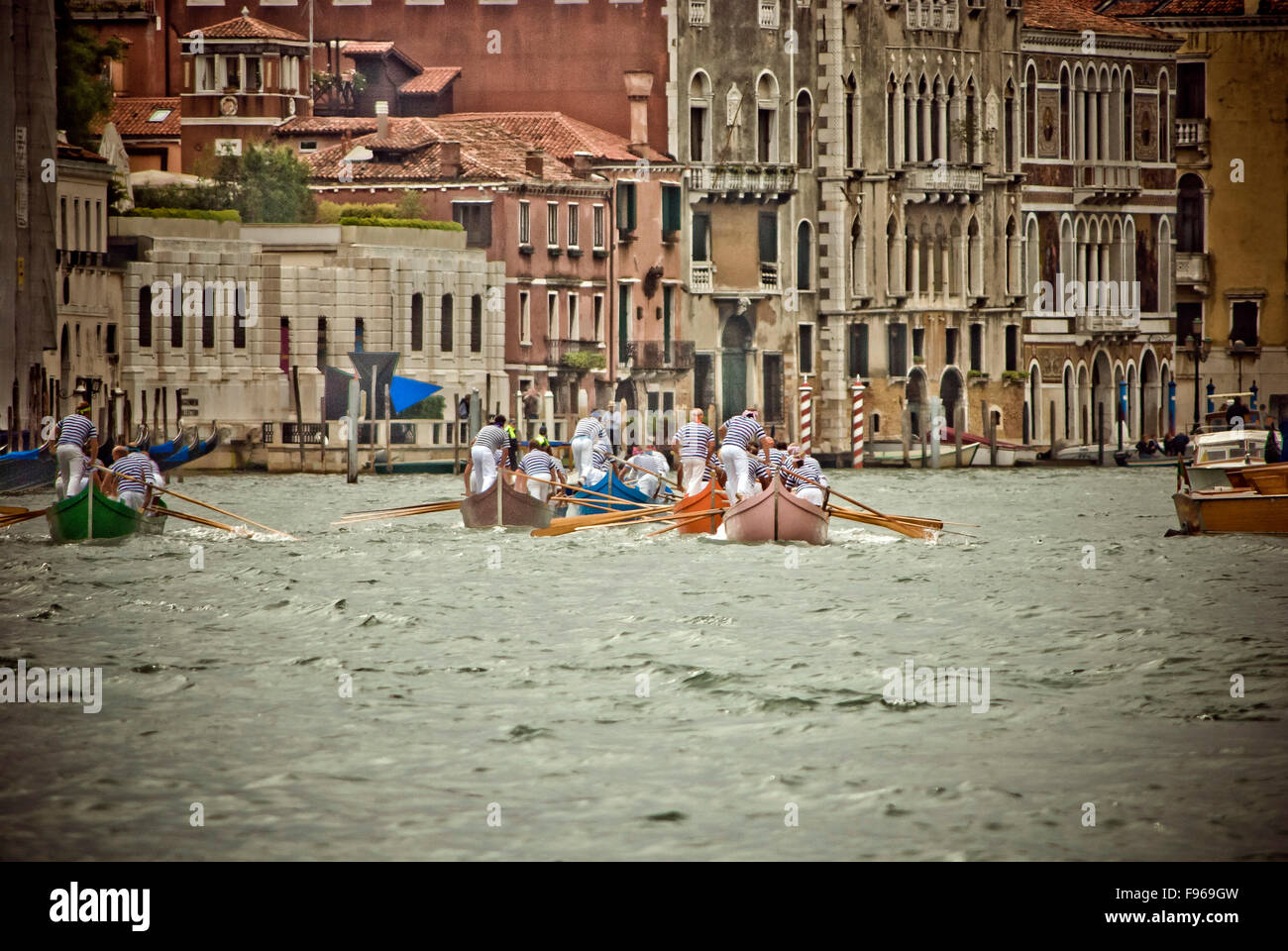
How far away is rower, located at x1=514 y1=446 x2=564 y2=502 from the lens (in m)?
30.8

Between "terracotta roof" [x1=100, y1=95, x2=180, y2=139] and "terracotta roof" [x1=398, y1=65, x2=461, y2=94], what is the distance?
7.34 m

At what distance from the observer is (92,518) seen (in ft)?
85.2

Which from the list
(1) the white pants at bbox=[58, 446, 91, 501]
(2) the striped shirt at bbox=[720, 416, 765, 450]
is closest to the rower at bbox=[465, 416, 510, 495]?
(2) the striped shirt at bbox=[720, 416, 765, 450]

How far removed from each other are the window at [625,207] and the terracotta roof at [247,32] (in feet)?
32.3

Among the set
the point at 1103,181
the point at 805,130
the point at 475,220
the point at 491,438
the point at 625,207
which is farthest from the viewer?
the point at 1103,181

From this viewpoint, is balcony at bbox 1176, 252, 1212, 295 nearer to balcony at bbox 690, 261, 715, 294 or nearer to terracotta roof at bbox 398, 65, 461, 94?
balcony at bbox 690, 261, 715, 294

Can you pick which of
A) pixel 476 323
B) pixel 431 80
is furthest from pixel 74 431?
pixel 431 80

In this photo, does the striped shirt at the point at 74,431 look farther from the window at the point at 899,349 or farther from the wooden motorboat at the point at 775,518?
the window at the point at 899,349

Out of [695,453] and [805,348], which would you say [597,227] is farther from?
[695,453]

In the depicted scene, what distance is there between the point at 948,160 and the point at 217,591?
1871 inches

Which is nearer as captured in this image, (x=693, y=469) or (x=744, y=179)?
(x=693, y=469)

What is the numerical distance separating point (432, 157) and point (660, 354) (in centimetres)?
785

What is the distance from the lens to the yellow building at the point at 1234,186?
7119 centimetres
